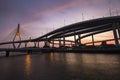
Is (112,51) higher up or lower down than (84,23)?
lower down

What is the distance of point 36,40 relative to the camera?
4124 inches

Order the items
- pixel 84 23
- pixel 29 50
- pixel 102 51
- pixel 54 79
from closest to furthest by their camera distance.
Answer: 1. pixel 54 79
2. pixel 102 51
3. pixel 84 23
4. pixel 29 50

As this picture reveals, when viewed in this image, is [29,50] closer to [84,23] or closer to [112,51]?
[84,23]

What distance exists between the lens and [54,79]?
23.4ft

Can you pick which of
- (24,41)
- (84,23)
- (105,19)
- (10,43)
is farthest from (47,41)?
(105,19)

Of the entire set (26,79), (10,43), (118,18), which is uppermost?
(118,18)

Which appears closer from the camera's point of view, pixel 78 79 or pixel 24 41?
pixel 78 79

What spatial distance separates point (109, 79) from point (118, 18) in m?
49.0

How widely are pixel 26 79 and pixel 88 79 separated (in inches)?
163

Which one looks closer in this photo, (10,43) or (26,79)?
(26,79)

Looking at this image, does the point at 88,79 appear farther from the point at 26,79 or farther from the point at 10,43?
the point at 10,43

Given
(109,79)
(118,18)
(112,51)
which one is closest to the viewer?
(109,79)

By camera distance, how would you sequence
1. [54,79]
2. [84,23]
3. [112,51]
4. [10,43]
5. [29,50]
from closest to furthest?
[54,79] → [112,51] → [84,23] → [29,50] → [10,43]

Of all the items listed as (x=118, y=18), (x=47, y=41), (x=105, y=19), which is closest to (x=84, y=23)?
(x=105, y=19)
